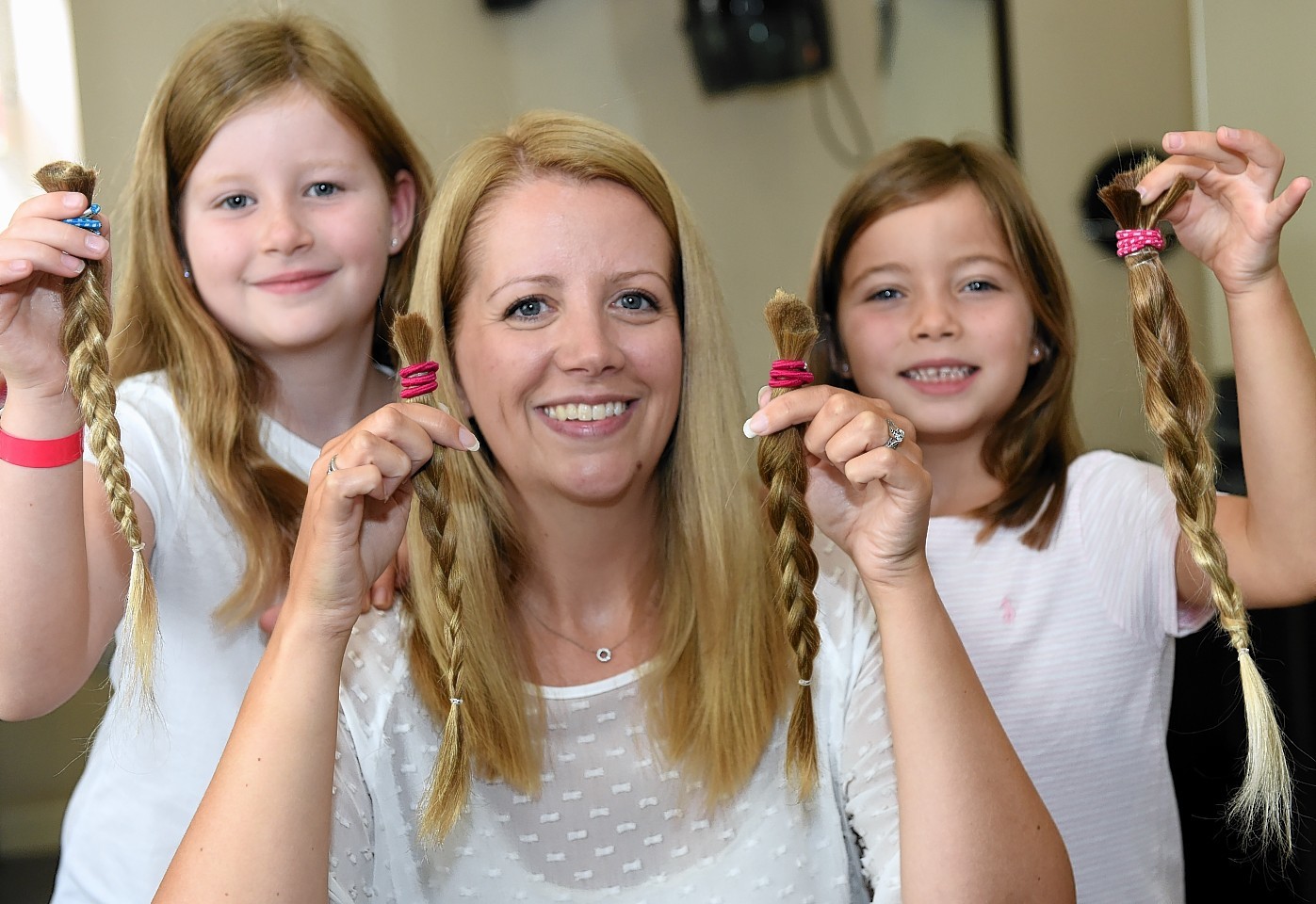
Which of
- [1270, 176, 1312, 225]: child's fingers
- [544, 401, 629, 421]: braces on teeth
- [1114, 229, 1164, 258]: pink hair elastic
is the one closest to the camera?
[1114, 229, 1164, 258]: pink hair elastic

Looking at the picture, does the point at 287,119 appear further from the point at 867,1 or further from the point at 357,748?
the point at 867,1

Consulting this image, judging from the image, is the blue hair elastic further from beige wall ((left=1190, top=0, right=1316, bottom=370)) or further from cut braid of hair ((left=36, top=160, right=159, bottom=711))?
beige wall ((left=1190, top=0, right=1316, bottom=370))

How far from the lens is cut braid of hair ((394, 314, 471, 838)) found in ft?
4.10

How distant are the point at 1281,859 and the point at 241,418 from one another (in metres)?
1.75

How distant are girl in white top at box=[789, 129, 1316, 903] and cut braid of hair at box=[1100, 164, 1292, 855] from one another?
11.5 inches

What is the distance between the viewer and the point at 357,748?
1.32 metres

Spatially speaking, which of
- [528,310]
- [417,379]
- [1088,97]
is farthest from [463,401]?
[1088,97]

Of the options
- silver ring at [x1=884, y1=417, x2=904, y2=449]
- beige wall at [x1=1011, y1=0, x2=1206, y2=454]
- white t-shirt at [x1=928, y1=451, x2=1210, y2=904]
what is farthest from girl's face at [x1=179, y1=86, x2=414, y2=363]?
beige wall at [x1=1011, y1=0, x2=1206, y2=454]

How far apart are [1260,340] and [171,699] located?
56.4 inches

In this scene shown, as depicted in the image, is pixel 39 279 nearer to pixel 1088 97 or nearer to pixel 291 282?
pixel 291 282

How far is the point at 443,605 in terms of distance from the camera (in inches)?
50.9

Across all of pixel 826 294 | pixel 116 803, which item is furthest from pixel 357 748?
pixel 826 294

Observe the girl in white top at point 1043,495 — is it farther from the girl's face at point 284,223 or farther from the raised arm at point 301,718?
the raised arm at point 301,718

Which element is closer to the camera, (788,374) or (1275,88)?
(788,374)
